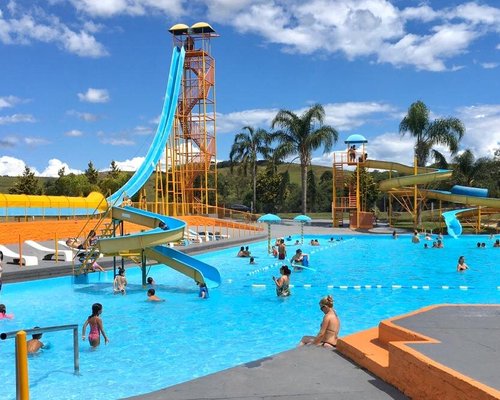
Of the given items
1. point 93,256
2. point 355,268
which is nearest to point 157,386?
point 93,256

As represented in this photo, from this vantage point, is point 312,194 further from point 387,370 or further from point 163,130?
point 387,370

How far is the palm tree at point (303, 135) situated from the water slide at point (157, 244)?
28733 millimetres

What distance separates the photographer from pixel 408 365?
462cm

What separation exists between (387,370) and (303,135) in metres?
40.0

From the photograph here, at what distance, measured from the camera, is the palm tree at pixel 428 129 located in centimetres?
4022

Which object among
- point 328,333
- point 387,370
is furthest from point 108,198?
point 387,370

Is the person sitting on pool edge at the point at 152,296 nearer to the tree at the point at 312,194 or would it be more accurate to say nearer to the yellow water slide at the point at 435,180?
the yellow water slide at the point at 435,180

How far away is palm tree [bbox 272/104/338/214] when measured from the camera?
43.3m

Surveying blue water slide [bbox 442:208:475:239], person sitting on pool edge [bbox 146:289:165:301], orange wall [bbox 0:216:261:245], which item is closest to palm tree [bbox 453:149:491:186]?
blue water slide [bbox 442:208:475:239]

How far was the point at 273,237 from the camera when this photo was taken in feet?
108

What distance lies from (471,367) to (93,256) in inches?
560

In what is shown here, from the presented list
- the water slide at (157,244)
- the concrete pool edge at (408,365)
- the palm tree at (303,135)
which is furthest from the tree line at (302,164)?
the concrete pool edge at (408,365)

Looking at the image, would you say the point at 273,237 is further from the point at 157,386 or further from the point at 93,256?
the point at 157,386

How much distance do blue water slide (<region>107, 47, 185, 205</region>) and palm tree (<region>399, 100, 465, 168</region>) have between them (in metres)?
18.3
